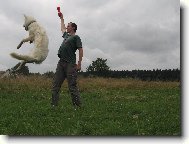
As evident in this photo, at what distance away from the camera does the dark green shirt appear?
25.8 feet

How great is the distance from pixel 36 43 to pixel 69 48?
1.95 ft

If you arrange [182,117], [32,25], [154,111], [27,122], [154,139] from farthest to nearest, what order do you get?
[154,111]
[32,25]
[27,122]
[182,117]
[154,139]

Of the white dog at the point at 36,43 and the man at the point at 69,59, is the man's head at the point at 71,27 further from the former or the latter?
the white dog at the point at 36,43

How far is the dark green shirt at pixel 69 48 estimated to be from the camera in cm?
786

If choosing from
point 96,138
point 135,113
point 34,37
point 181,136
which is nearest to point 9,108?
point 34,37

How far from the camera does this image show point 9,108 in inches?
340

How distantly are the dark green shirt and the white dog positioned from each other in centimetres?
35

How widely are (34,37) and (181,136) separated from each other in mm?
3430

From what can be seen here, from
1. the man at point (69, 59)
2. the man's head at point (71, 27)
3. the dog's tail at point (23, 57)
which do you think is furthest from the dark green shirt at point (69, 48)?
the dog's tail at point (23, 57)

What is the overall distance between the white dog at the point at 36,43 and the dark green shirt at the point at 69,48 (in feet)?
1.14

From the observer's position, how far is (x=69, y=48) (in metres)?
7.90

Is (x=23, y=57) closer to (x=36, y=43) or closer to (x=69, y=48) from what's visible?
(x=36, y=43)

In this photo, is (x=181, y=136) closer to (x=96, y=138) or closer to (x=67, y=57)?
(x=96, y=138)

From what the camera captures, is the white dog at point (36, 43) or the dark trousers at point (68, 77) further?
the dark trousers at point (68, 77)
